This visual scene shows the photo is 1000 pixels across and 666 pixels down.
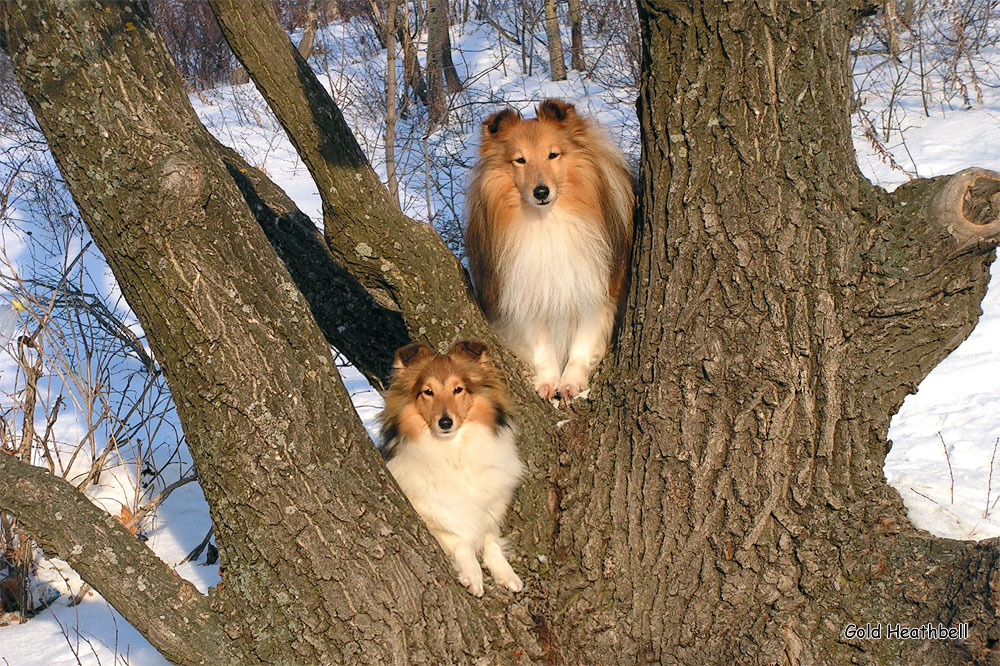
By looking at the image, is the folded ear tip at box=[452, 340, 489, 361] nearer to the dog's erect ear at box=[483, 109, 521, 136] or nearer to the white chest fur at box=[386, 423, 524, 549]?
the white chest fur at box=[386, 423, 524, 549]

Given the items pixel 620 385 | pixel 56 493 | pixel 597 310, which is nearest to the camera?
pixel 56 493

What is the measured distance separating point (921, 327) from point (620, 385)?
3.13 ft

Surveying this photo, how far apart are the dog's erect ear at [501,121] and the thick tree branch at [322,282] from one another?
91 cm

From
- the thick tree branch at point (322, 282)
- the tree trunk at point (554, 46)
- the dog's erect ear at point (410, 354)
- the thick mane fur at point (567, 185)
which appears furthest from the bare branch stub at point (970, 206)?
the tree trunk at point (554, 46)

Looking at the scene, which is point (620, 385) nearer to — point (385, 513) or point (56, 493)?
point (385, 513)

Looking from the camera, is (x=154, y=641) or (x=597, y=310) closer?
(x=154, y=641)

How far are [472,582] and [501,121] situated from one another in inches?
77.6

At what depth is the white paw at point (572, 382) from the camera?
11.2 feet

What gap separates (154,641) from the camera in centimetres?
249

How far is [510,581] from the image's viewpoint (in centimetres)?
306

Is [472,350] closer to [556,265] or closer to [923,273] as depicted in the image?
[556,265]

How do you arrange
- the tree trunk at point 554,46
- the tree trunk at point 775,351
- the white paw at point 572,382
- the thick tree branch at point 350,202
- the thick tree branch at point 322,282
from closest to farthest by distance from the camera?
the tree trunk at point 775,351
the thick tree branch at point 350,202
the white paw at point 572,382
the thick tree branch at point 322,282
the tree trunk at point 554,46

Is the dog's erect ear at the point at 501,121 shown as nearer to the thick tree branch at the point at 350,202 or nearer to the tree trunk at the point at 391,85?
the thick tree branch at the point at 350,202

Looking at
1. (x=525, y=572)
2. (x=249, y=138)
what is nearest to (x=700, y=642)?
(x=525, y=572)
